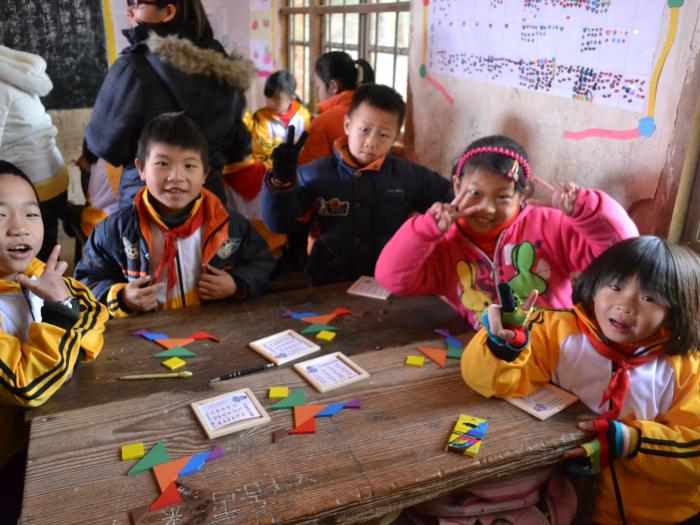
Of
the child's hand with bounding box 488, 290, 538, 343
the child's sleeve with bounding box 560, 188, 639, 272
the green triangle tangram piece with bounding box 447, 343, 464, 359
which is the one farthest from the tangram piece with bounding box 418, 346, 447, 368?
the child's sleeve with bounding box 560, 188, 639, 272

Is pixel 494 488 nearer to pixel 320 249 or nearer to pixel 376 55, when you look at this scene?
pixel 320 249

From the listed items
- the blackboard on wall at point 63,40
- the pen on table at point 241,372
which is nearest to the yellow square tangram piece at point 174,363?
the pen on table at point 241,372

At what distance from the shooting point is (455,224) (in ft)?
6.27

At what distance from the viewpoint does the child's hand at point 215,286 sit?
195 cm

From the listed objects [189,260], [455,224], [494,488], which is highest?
[455,224]

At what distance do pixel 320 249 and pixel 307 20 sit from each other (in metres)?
3.48

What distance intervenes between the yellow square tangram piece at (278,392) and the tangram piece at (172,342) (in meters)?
0.37

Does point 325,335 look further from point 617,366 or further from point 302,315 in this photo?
point 617,366

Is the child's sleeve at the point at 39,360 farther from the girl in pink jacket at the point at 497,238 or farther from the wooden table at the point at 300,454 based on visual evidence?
the girl in pink jacket at the point at 497,238

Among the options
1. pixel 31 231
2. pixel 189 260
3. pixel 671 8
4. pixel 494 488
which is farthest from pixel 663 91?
pixel 31 231

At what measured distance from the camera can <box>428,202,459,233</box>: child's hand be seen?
1.72 meters

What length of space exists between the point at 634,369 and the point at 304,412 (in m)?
0.84

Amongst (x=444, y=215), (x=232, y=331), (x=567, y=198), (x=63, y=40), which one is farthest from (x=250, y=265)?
(x=63, y=40)

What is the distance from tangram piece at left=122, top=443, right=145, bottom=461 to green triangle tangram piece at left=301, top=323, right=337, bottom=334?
2.14 ft
